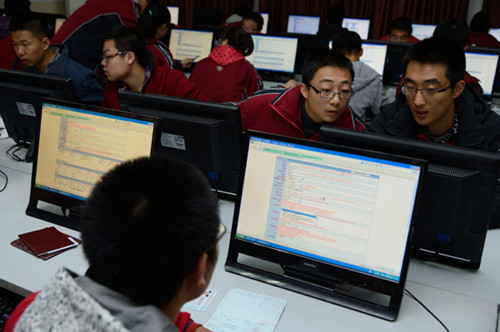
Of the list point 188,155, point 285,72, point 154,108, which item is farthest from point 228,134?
point 285,72

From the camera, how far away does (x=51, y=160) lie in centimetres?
157

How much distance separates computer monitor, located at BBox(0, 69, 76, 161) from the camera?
1947 mm

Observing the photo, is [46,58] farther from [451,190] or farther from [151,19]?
[451,190]

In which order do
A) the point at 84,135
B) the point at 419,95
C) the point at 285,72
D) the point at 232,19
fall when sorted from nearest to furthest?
the point at 84,135 → the point at 419,95 → the point at 285,72 → the point at 232,19

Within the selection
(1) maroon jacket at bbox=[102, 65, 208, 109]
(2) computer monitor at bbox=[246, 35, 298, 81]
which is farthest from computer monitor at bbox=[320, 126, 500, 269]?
(2) computer monitor at bbox=[246, 35, 298, 81]

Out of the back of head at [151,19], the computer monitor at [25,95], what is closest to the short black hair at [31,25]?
the computer monitor at [25,95]

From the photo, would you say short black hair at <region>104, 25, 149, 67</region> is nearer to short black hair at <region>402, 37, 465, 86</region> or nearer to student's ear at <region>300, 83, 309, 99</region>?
student's ear at <region>300, 83, 309, 99</region>

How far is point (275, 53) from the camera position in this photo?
4.62 meters

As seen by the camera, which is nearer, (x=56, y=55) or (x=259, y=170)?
(x=259, y=170)

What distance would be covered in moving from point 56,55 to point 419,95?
80.7 inches

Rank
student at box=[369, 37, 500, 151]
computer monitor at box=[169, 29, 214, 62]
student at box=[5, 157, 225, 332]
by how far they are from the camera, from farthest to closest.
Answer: computer monitor at box=[169, 29, 214, 62], student at box=[369, 37, 500, 151], student at box=[5, 157, 225, 332]

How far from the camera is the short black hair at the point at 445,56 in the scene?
1.79m

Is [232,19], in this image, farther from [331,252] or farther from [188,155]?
[331,252]

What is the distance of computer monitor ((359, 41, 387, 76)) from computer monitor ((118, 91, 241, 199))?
287 centimetres
